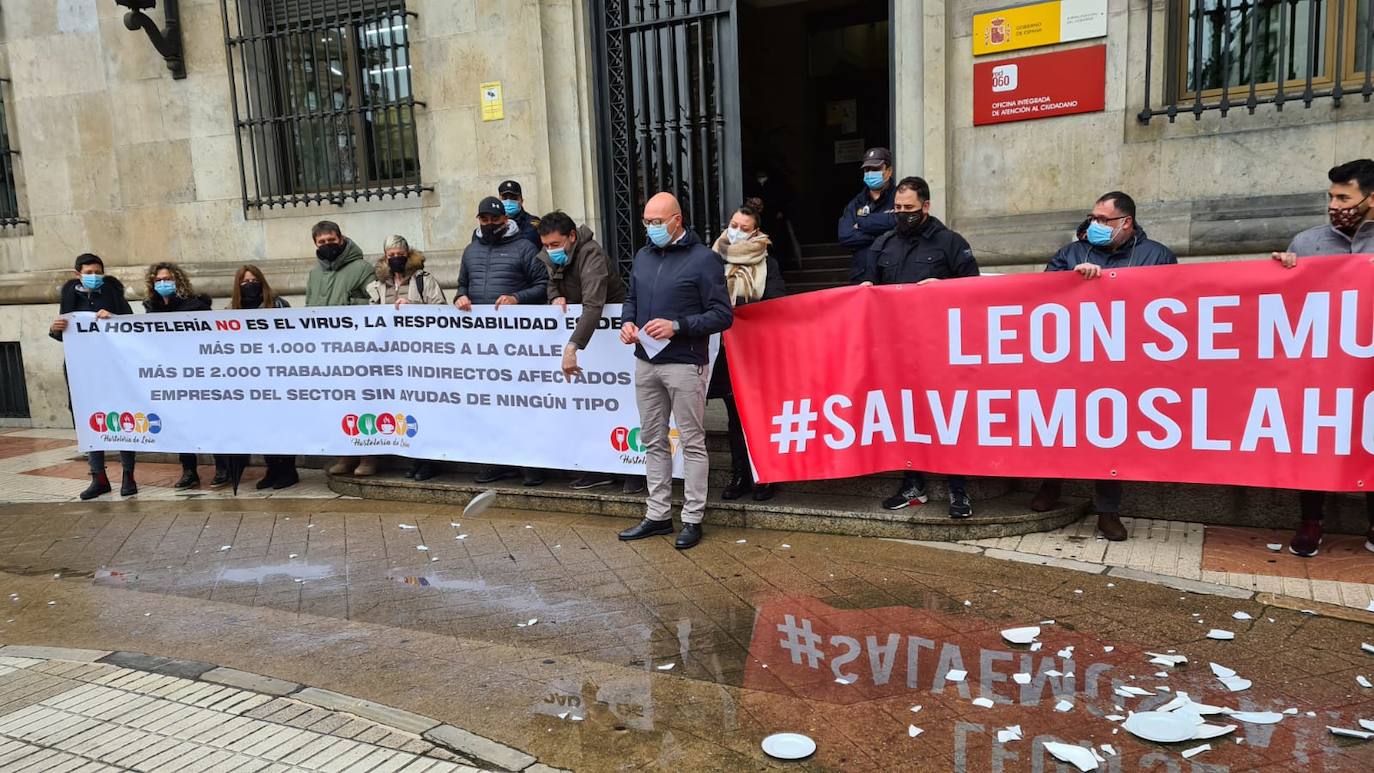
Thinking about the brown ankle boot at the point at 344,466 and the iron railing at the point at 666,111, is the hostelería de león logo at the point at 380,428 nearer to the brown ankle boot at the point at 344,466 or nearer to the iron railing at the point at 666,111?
the brown ankle boot at the point at 344,466

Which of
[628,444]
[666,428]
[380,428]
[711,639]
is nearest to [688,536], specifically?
[666,428]

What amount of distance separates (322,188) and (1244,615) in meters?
9.26

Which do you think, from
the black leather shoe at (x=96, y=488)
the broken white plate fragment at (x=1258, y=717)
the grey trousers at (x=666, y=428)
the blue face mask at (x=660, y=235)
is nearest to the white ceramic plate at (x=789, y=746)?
the broken white plate fragment at (x=1258, y=717)

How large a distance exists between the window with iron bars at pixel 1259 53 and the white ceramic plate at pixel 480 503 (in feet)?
17.2

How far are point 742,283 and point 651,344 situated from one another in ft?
2.66

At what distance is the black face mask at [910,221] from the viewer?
5570 millimetres

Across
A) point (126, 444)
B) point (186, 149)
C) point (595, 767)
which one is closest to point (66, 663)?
point (595, 767)

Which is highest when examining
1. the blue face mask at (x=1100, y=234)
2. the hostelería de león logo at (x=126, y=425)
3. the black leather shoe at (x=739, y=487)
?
the blue face mask at (x=1100, y=234)

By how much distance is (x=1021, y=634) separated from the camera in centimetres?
407

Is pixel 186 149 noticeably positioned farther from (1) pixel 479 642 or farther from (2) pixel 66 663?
(1) pixel 479 642

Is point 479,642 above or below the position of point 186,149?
below

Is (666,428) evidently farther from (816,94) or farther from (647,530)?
(816,94)

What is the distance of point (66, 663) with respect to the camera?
14.1 feet

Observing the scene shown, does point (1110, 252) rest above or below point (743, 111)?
below
